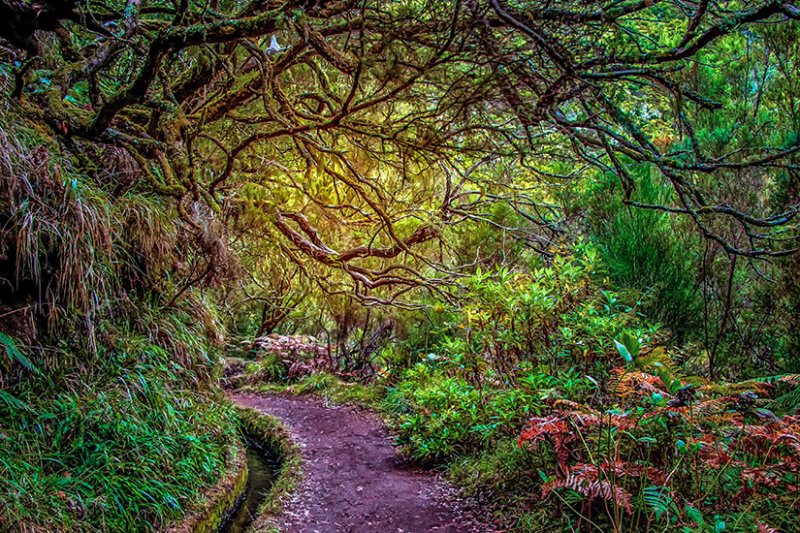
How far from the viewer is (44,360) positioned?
420cm

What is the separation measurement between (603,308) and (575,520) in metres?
2.14

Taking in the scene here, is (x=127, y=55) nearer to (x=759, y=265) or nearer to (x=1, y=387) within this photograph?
(x=1, y=387)

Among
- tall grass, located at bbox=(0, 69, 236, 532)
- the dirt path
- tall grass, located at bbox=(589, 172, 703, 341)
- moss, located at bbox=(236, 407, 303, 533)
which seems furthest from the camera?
tall grass, located at bbox=(589, 172, 703, 341)

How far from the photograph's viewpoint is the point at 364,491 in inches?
213

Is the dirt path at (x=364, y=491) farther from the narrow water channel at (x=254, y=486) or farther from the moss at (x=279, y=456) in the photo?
the narrow water channel at (x=254, y=486)

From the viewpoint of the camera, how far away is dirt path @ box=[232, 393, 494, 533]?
4.55 metres

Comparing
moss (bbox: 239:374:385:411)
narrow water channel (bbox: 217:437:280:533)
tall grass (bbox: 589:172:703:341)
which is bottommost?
narrow water channel (bbox: 217:437:280:533)

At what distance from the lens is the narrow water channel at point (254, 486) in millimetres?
5008

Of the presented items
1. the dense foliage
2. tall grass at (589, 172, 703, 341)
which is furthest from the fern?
tall grass at (589, 172, 703, 341)

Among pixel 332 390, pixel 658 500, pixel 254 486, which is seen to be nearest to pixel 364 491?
pixel 254 486

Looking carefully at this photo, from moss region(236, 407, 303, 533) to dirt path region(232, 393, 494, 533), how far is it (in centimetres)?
12

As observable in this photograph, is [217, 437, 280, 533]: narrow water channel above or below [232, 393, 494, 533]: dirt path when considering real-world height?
below

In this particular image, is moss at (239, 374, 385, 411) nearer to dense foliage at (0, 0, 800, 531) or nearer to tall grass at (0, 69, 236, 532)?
dense foliage at (0, 0, 800, 531)

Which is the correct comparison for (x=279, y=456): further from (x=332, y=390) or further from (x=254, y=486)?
(x=332, y=390)
